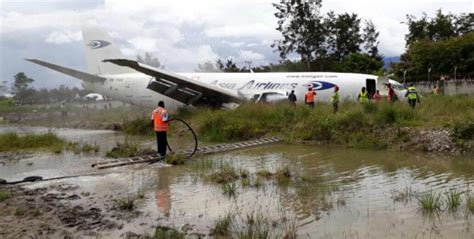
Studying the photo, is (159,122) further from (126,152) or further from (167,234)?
(167,234)

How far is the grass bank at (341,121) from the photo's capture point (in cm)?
1514

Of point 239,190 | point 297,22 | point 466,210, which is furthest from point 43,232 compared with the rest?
point 297,22

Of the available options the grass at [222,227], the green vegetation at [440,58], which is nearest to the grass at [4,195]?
the grass at [222,227]

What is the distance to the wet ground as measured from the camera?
Answer: 664 centimetres

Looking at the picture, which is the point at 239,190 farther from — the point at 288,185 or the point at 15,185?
the point at 15,185

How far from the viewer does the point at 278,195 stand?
8.59 meters

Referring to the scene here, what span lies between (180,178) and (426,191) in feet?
15.8

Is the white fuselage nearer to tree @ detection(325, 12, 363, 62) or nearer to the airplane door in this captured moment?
the airplane door

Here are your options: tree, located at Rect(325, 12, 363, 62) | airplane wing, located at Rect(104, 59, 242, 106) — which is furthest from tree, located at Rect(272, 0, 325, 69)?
airplane wing, located at Rect(104, 59, 242, 106)

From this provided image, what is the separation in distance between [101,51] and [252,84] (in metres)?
9.80

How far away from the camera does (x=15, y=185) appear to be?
10258 millimetres

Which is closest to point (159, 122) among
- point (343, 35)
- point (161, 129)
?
point (161, 129)

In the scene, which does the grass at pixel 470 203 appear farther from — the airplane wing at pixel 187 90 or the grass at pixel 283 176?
the airplane wing at pixel 187 90

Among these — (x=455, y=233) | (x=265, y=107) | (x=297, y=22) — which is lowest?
(x=455, y=233)
